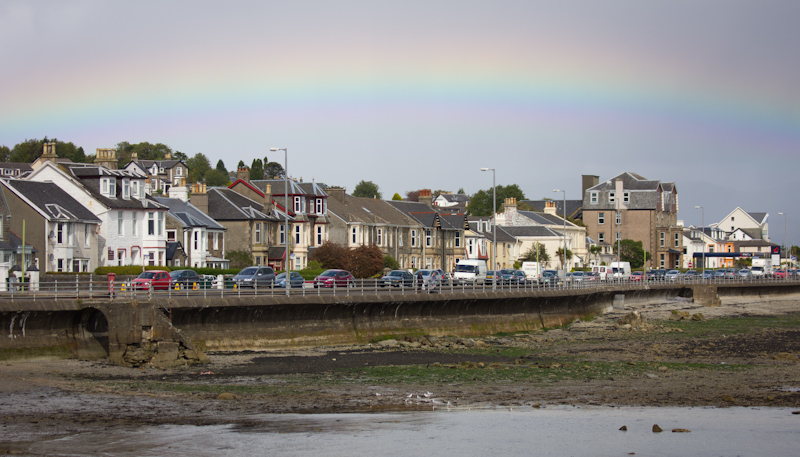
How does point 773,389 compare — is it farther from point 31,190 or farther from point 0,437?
point 31,190

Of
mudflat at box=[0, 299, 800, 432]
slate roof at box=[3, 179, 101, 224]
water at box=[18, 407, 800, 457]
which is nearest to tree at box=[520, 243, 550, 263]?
slate roof at box=[3, 179, 101, 224]

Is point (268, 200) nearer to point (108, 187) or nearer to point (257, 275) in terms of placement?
point (108, 187)

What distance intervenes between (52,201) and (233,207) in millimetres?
21687

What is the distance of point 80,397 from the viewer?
2883cm

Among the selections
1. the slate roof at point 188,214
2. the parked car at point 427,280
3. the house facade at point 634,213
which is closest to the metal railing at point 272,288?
the parked car at point 427,280

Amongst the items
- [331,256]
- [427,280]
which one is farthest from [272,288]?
[331,256]

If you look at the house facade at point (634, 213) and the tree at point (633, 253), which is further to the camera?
the house facade at point (634, 213)

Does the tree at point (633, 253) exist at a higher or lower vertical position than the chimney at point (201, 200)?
lower

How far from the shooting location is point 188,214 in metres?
81.0

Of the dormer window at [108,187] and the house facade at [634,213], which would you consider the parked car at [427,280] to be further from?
the house facade at [634,213]

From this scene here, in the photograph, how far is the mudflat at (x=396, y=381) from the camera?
27.5m

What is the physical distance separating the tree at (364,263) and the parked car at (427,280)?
1034 centimetres

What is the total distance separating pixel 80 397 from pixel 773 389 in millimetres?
22550

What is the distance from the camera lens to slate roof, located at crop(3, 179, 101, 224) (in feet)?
212
